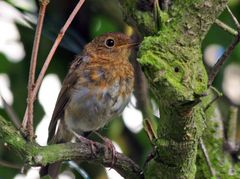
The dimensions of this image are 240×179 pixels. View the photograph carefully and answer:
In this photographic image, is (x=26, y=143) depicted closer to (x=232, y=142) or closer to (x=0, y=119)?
(x=0, y=119)

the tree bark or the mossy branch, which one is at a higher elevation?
the tree bark

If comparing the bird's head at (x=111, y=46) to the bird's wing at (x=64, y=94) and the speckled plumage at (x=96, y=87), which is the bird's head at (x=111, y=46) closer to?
the speckled plumage at (x=96, y=87)

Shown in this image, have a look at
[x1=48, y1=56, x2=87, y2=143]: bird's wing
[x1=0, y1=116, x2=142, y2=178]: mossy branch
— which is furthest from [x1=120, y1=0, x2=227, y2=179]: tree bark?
[x1=48, y1=56, x2=87, y2=143]: bird's wing

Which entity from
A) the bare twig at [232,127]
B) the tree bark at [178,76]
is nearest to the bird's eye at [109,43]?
the bare twig at [232,127]

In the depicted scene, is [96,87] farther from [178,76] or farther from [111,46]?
[178,76]

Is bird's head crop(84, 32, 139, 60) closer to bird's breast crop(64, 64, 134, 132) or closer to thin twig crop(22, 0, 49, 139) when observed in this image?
bird's breast crop(64, 64, 134, 132)

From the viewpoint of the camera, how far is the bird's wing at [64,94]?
17.5 ft

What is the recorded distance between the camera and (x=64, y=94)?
5.44m

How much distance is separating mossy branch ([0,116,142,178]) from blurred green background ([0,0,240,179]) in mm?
1178

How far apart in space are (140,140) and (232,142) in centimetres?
92

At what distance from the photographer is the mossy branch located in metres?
3.28

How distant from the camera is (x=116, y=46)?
18.2 ft

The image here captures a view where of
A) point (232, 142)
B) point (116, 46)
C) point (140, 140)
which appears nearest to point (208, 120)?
point (232, 142)

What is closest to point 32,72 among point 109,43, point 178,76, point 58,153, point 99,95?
point 58,153
